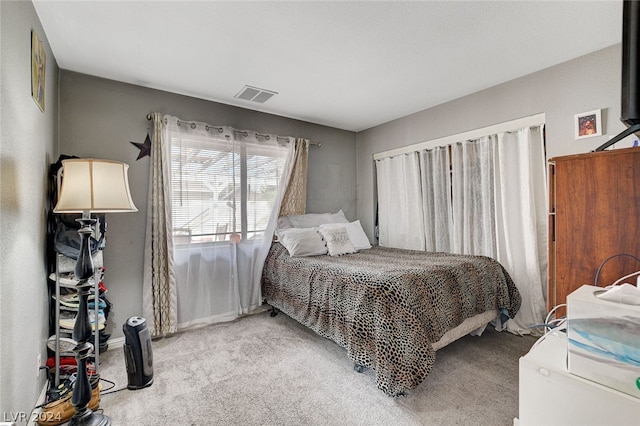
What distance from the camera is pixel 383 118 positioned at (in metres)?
4.02

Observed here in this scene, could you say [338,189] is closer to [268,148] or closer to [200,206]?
[268,148]

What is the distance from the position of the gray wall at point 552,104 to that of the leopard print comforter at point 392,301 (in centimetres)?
134

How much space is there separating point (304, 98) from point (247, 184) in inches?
47.8

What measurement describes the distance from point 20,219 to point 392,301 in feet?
7.14

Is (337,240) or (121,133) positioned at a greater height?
(121,133)

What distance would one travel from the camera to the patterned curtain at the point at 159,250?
2836 millimetres

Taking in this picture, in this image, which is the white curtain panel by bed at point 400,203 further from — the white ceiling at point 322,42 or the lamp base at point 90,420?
the lamp base at point 90,420

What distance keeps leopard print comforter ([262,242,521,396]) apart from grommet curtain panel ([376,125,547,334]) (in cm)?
29

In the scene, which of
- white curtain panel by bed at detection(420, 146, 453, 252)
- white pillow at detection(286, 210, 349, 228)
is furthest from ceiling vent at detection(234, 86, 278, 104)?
white curtain panel by bed at detection(420, 146, 453, 252)

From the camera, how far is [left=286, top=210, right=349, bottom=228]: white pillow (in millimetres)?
3752

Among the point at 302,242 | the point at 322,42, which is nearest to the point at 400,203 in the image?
the point at 302,242

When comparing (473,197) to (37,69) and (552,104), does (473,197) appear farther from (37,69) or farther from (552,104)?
(37,69)

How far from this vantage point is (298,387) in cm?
200

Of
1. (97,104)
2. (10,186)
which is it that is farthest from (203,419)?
(97,104)
